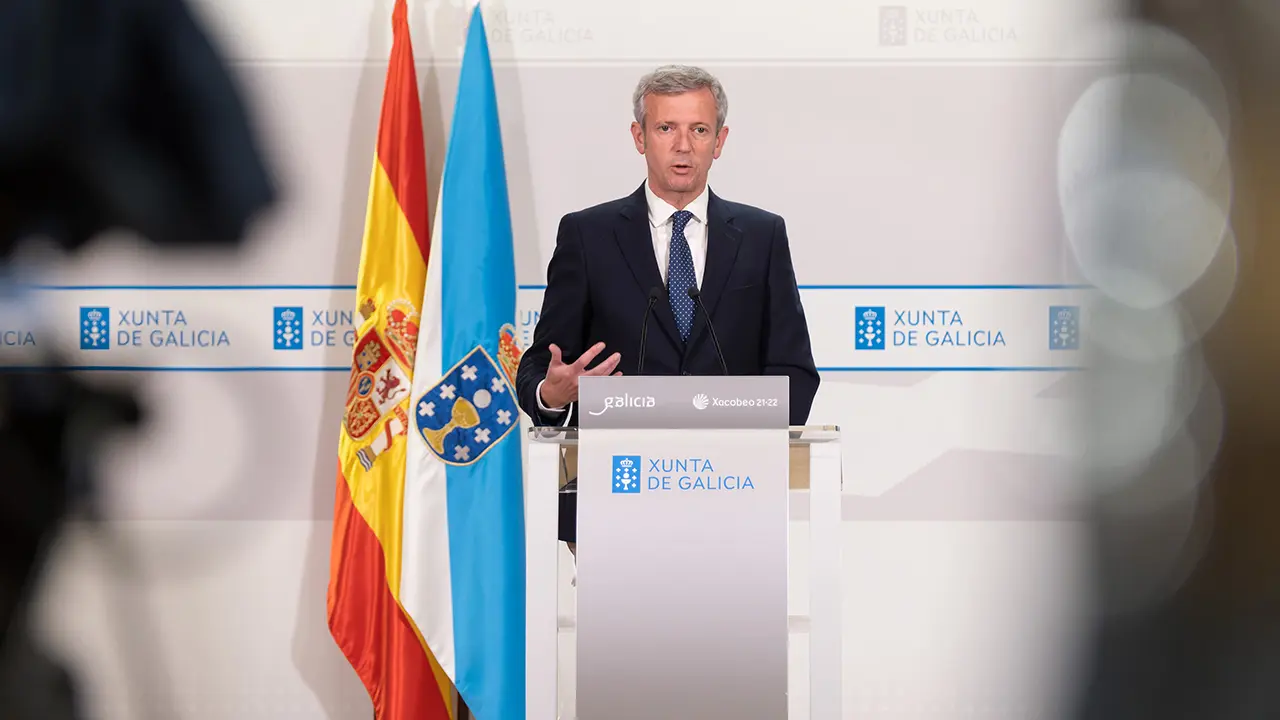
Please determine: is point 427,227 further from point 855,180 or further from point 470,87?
point 855,180

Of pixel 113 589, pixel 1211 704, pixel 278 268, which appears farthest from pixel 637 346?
pixel 1211 704

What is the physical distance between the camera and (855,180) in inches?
147

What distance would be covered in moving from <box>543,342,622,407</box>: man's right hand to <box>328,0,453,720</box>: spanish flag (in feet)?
4.57

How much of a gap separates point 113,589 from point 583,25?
98.6 inches

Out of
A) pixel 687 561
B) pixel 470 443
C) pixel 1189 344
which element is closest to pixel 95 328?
pixel 470 443

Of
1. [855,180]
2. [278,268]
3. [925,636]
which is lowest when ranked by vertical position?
[925,636]

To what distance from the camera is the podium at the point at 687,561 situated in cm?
185

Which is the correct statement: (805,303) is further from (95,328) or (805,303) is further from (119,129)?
(119,129)

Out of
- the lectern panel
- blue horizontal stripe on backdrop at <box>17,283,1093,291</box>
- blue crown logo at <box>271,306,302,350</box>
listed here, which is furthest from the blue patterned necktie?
blue crown logo at <box>271,306,302,350</box>

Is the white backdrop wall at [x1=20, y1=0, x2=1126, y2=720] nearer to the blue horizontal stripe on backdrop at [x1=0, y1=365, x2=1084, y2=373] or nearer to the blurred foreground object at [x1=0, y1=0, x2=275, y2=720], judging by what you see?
the blue horizontal stripe on backdrop at [x1=0, y1=365, x2=1084, y2=373]

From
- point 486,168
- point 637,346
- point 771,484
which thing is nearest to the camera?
point 771,484

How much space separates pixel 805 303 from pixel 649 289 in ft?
3.81

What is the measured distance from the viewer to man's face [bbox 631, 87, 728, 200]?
8.95 feet

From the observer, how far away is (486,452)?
3488 mm
